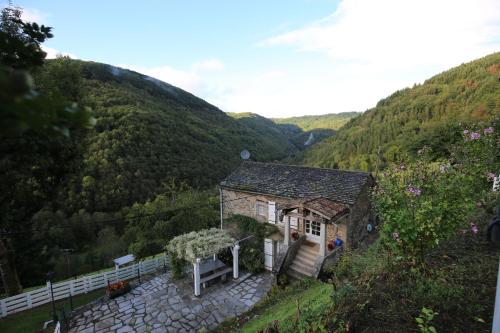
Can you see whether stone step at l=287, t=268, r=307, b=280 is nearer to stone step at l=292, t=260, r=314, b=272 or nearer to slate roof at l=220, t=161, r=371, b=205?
stone step at l=292, t=260, r=314, b=272

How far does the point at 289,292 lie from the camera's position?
33.6 ft

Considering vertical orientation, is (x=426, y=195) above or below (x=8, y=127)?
below

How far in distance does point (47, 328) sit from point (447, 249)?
12.5 metres

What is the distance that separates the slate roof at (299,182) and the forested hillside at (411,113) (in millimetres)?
40648

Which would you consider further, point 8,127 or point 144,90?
point 144,90

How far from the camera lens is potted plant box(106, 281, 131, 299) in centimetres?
1123

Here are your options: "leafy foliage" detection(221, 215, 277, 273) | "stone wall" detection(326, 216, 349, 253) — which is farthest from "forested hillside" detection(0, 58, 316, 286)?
"stone wall" detection(326, 216, 349, 253)

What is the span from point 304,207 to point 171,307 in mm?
6983

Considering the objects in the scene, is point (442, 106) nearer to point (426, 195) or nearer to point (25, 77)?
point (426, 195)

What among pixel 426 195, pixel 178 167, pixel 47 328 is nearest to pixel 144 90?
pixel 178 167

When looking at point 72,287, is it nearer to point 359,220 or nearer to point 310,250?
point 310,250

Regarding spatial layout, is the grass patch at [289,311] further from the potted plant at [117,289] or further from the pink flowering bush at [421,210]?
the potted plant at [117,289]

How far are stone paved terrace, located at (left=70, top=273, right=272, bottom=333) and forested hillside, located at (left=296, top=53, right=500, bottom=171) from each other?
47.8 meters

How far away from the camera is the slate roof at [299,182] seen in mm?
14109
